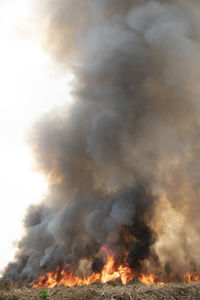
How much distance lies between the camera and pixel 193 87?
40.2 m

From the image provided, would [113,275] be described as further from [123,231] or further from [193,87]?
[193,87]

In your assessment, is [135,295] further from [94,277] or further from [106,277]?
[94,277]

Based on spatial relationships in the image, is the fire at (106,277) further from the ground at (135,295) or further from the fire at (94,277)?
the ground at (135,295)

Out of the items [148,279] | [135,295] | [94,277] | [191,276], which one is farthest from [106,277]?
[135,295]

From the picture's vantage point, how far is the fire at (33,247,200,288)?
77.7ft

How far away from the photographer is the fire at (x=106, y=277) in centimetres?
2367

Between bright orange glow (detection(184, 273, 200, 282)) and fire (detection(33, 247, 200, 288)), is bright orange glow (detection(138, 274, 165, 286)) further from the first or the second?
bright orange glow (detection(184, 273, 200, 282))

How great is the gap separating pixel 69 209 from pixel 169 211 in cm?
1646

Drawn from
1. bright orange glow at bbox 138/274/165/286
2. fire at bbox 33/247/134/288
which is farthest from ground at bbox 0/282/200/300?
bright orange glow at bbox 138/274/165/286

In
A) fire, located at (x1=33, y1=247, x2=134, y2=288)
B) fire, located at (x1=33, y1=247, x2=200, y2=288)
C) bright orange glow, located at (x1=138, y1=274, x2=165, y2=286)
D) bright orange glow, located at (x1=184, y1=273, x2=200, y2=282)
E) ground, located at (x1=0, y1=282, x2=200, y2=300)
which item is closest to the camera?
ground, located at (x1=0, y1=282, x2=200, y2=300)

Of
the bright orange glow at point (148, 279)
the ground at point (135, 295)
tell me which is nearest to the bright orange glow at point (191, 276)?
the bright orange glow at point (148, 279)

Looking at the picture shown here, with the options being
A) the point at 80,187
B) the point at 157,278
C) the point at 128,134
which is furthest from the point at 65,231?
the point at 128,134

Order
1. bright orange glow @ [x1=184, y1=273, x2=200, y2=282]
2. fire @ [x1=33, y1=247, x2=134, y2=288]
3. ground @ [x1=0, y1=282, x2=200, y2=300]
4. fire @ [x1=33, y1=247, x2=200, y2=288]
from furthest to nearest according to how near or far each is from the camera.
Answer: fire @ [x1=33, y1=247, x2=134, y2=288] → bright orange glow @ [x1=184, y1=273, x2=200, y2=282] → fire @ [x1=33, y1=247, x2=200, y2=288] → ground @ [x1=0, y1=282, x2=200, y2=300]

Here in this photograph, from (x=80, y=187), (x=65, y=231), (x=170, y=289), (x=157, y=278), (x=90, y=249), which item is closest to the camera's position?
(x=170, y=289)
